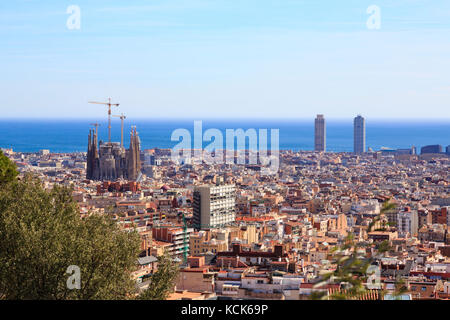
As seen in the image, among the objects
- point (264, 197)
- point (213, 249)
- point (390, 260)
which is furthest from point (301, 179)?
point (390, 260)

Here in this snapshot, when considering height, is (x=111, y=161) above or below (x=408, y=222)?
above

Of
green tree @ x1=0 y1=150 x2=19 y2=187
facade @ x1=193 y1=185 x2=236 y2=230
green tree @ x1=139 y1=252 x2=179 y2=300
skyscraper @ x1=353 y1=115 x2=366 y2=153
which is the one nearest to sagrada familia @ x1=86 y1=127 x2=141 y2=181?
facade @ x1=193 y1=185 x2=236 y2=230

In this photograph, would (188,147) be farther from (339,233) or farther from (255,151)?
(339,233)

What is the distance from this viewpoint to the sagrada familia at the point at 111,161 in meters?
44.5

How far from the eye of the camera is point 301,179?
48.3 m

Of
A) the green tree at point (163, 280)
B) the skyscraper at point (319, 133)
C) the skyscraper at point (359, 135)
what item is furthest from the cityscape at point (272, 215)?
the skyscraper at point (359, 135)

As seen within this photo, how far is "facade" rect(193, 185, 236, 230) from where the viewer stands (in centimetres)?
2462

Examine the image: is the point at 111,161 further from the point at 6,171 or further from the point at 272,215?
the point at 6,171

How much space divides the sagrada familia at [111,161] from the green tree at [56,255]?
3881 cm

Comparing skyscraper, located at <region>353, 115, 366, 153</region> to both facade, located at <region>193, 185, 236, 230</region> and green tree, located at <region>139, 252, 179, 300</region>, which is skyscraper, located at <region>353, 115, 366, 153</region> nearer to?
facade, located at <region>193, 185, 236, 230</region>

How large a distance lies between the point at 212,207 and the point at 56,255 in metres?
20.2

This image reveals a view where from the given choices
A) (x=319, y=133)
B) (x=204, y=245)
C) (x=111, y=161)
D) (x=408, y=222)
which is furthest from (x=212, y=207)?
(x=319, y=133)

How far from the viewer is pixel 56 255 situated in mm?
5070
